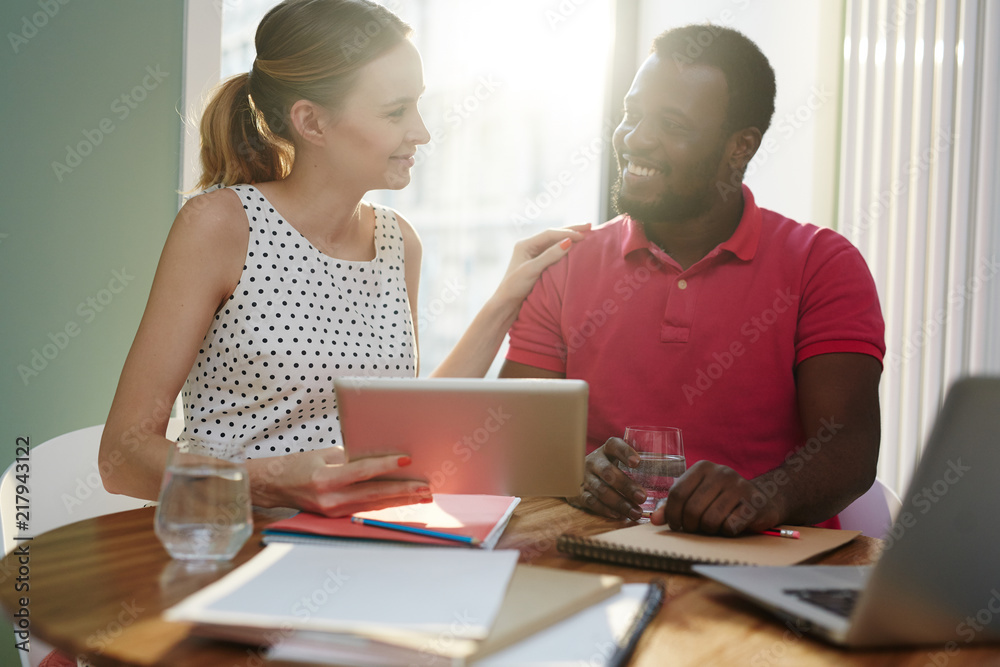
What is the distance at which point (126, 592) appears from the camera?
2.55 feet

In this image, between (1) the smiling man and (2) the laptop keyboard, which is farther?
(1) the smiling man

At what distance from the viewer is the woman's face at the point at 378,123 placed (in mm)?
1580

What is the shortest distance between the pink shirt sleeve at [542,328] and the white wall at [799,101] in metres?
1.15

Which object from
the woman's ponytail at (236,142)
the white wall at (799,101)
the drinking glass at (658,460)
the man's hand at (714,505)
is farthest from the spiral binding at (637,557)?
the white wall at (799,101)

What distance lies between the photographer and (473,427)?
39.6 inches

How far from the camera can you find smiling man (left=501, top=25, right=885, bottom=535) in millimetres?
1518

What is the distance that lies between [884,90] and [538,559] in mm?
2099

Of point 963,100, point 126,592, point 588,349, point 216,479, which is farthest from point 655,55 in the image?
point 126,592

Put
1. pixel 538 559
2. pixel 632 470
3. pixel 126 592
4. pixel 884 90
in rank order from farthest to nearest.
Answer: pixel 884 90 < pixel 632 470 < pixel 538 559 < pixel 126 592

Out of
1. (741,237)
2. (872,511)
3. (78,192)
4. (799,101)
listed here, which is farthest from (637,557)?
(799,101)

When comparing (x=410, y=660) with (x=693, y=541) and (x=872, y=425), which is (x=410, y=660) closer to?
(x=693, y=541)

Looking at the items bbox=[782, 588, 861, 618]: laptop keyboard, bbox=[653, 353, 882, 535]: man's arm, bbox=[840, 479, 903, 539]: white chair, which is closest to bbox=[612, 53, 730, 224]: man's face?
bbox=[653, 353, 882, 535]: man's arm

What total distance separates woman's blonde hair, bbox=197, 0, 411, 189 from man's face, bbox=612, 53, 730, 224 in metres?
0.58

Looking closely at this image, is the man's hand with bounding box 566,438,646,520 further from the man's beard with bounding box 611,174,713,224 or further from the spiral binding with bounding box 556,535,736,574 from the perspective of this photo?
the man's beard with bounding box 611,174,713,224
